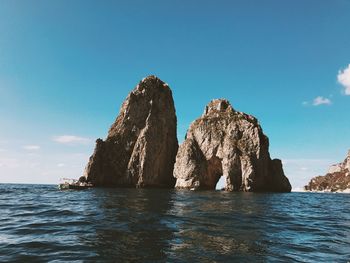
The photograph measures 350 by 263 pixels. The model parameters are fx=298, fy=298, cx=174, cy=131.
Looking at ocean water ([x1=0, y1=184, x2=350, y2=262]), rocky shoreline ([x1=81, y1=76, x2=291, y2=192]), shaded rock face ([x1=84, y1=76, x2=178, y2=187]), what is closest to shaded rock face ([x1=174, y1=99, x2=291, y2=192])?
rocky shoreline ([x1=81, y1=76, x2=291, y2=192])

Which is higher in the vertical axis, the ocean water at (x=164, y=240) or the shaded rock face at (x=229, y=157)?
the shaded rock face at (x=229, y=157)

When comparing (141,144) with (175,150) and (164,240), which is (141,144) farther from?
(164,240)

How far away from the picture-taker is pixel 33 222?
20203 millimetres

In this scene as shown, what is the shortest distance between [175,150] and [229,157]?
28494 mm

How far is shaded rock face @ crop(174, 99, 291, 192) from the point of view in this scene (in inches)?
3428

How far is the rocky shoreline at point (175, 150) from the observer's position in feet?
294

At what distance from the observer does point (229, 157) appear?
88.6m

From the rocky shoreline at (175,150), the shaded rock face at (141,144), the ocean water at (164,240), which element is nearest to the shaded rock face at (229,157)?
the rocky shoreline at (175,150)

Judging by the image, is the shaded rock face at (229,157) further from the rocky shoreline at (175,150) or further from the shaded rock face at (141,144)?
the shaded rock face at (141,144)

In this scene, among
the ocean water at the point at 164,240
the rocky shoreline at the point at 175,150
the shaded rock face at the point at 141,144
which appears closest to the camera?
the ocean water at the point at 164,240

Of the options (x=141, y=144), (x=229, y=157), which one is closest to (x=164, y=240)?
(x=229, y=157)

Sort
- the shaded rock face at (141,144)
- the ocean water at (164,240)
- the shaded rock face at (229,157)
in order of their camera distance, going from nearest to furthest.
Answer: the ocean water at (164,240) → the shaded rock face at (229,157) → the shaded rock face at (141,144)

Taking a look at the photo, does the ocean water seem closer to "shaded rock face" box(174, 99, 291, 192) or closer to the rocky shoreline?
"shaded rock face" box(174, 99, 291, 192)

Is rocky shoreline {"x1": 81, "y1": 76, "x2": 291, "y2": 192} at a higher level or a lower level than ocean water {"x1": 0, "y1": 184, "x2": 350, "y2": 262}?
higher
